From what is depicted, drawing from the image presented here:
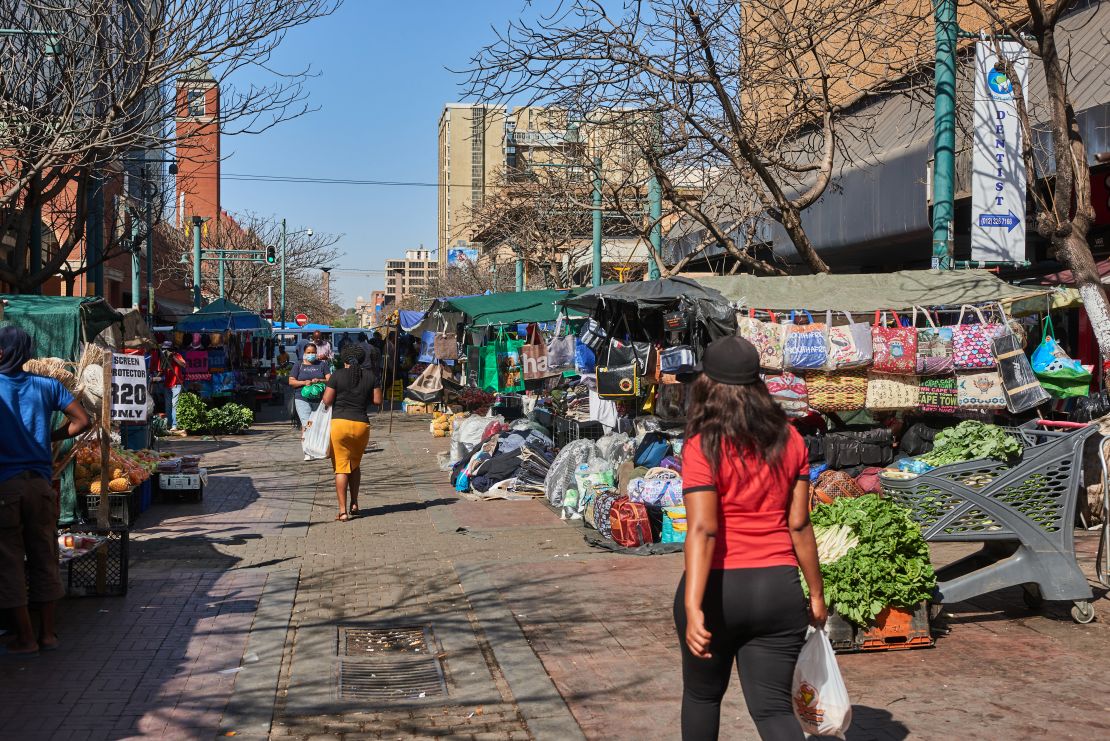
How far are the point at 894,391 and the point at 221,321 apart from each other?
56.6 ft

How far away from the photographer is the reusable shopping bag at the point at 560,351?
559 inches

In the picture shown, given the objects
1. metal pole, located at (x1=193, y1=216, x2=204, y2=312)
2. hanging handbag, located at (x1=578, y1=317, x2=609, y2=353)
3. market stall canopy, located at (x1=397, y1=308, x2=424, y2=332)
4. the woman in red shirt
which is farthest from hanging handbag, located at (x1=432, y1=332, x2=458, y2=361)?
metal pole, located at (x1=193, y1=216, x2=204, y2=312)

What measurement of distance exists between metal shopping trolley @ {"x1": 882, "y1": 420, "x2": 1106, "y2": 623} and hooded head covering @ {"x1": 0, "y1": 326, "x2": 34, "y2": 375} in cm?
539

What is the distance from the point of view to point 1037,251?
15016mm

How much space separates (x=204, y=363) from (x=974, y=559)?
1882 centimetres

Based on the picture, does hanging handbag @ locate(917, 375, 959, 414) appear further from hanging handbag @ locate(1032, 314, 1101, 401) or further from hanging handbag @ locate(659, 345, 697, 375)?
hanging handbag @ locate(659, 345, 697, 375)

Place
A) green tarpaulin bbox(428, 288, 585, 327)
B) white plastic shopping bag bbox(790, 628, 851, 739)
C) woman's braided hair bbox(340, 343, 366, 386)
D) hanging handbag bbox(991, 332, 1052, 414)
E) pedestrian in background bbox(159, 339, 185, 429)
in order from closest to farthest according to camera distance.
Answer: white plastic shopping bag bbox(790, 628, 851, 739), hanging handbag bbox(991, 332, 1052, 414), woman's braided hair bbox(340, 343, 366, 386), green tarpaulin bbox(428, 288, 585, 327), pedestrian in background bbox(159, 339, 185, 429)

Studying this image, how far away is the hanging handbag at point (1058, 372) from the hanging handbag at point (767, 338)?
89.2 inches

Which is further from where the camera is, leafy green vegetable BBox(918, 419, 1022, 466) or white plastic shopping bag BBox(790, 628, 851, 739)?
leafy green vegetable BBox(918, 419, 1022, 466)

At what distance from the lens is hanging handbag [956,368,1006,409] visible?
30.9 feet

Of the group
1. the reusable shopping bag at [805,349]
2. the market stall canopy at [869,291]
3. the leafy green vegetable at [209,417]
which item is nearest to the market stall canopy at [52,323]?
the market stall canopy at [869,291]

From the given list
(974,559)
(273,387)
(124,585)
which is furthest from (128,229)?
(974,559)

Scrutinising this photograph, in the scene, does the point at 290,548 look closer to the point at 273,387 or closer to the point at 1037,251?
the point at 1037,251

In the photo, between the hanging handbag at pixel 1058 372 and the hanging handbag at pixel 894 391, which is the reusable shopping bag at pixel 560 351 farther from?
the hanging handbag at pixel 1058 372
